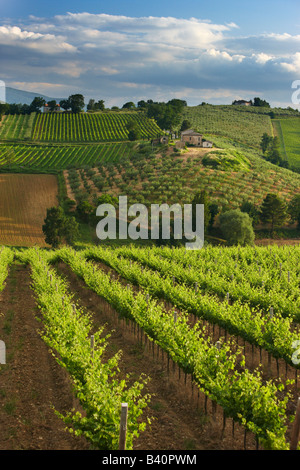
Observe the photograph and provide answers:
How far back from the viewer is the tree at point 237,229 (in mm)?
50812

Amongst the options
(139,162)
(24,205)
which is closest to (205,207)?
(139,162)

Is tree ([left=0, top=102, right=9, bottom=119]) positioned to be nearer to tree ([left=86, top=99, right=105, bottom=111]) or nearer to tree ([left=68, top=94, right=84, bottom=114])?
tree ([left=68, top=94, right=84, bottom=114])

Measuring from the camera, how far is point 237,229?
5084cm

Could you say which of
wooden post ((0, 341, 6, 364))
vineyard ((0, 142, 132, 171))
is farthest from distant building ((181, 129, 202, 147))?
wooden post ((0, 341, 6, 364))

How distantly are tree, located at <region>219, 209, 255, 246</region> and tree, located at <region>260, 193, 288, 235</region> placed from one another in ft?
17.6

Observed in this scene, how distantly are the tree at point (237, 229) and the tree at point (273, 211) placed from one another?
5372 millimetres

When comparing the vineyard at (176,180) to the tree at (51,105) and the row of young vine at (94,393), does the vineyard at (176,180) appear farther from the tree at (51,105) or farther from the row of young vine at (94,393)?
the tree at (51,105)

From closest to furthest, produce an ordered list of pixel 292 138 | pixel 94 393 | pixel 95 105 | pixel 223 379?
pixel 94 393
pixel 223 379
pixel 292 138
pixel 95 105

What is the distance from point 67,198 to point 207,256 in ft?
126

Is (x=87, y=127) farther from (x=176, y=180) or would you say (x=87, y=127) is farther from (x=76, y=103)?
(x=176, y=180)

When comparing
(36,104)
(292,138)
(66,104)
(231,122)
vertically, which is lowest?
(292,138)

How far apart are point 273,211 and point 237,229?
8.57 m
